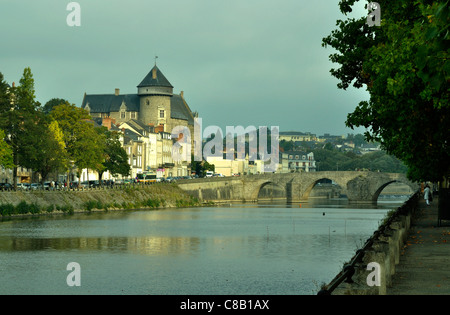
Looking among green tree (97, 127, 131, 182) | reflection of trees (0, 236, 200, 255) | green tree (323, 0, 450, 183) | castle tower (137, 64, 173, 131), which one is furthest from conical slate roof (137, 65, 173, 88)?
green tree (323, 0, 450, 183)

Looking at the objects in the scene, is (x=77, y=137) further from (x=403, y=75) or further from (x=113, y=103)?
(x=113, y=103)

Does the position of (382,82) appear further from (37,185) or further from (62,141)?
(37,185)

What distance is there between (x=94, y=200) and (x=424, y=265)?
180ft

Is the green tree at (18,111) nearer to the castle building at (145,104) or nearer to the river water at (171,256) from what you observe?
the river water at (171,256)

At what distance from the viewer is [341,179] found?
366ft

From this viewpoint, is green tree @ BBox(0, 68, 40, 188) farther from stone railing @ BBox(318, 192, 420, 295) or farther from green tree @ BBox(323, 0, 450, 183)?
stone railing @ BBox(318, 192, 420, 295)

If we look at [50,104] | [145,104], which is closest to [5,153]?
[50,104]

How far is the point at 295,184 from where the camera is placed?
117m

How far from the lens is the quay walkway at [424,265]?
13433mm

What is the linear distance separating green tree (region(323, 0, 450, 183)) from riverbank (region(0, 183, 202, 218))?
3184 centimetres

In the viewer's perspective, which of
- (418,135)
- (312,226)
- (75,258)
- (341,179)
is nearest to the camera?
(418,135)

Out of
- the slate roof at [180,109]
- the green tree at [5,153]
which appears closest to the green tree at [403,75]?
the green tree at [5,153]
